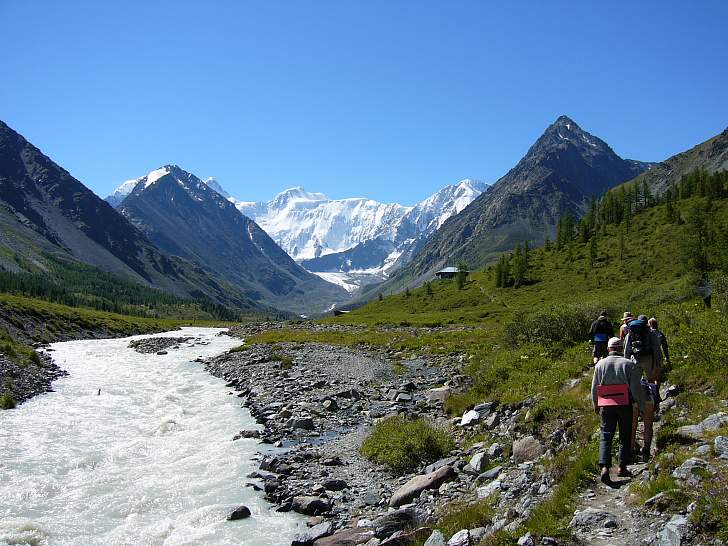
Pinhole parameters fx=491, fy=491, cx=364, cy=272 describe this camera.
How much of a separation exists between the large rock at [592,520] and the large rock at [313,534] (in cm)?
658

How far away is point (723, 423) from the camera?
11711 mm

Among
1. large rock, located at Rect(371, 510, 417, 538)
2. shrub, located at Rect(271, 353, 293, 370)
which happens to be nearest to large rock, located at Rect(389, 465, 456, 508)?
large rock, located at Rect(371, 510, 417, 538)

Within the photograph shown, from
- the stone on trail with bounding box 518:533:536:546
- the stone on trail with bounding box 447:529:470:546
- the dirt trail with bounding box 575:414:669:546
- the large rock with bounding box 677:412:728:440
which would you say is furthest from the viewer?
the large rock with bounding box 677:412:728:440

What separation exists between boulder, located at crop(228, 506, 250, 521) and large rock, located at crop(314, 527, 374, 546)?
11.7 feet

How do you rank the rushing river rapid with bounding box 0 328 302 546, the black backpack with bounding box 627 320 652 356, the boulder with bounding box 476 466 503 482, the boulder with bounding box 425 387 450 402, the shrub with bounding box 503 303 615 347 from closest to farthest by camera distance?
1. the boulder with bounding box 476 466 503 482
2. the rushing river rapid with bounding box 0 328 302 546
3. the black backpack with bounding box 627 320 652 356
4. the boulder with bounding box 425 387 450 402
5. the shrub with bounding box 503 303 615 347

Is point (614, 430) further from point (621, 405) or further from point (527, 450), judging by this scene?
point (527, 450)

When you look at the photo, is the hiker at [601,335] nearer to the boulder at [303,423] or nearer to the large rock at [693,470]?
the large rock at [693,470]

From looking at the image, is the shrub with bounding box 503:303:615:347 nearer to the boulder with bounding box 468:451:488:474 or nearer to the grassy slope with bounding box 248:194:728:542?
the grassy slope with bounding box 248:194:728:542

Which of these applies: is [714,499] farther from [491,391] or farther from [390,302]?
[390,302]

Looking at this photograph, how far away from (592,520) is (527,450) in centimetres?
531

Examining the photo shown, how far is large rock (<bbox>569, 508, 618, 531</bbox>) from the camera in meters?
9.41

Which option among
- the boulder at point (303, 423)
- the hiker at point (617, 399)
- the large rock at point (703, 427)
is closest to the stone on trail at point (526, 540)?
the hiker at point (617, 399)

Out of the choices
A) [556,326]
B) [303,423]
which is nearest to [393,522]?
[303,423]

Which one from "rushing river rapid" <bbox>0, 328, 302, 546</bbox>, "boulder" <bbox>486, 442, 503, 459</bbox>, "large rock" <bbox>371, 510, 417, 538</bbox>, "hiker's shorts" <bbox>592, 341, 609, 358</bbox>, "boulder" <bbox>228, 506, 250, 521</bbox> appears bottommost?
"rushing river rapid" <bbox>0, 328, 302, 546</bbox>
